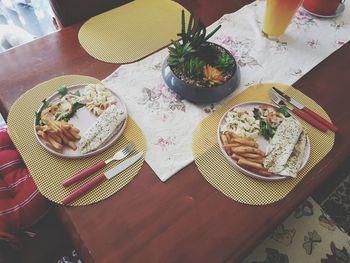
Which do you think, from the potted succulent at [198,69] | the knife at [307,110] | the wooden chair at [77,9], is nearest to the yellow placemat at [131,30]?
the wooden chair at [77,9]

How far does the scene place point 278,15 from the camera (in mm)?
955

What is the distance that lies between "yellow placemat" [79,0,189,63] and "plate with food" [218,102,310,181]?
1.15ft

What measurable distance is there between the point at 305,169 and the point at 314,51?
0.45 meters

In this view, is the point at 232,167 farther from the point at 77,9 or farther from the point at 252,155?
the point at 77,9

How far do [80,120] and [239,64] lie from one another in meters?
0.49

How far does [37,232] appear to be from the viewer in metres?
0.83

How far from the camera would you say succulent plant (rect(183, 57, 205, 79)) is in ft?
2.58

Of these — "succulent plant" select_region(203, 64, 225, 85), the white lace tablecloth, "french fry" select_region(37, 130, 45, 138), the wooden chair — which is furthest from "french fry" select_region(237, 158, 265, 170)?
the wooden chair

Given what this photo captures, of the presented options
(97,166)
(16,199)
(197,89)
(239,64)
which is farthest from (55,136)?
(239,64)

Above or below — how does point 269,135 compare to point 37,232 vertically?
above

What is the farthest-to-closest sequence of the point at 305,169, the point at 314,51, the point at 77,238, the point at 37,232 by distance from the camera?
the point at 314,51
the point at 37,232
the point at 305,169
the point at 77,238

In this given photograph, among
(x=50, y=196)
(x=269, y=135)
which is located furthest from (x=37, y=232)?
(x=269, y=135)

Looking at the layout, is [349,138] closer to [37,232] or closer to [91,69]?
[91,69]

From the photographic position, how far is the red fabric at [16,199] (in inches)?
30.2
